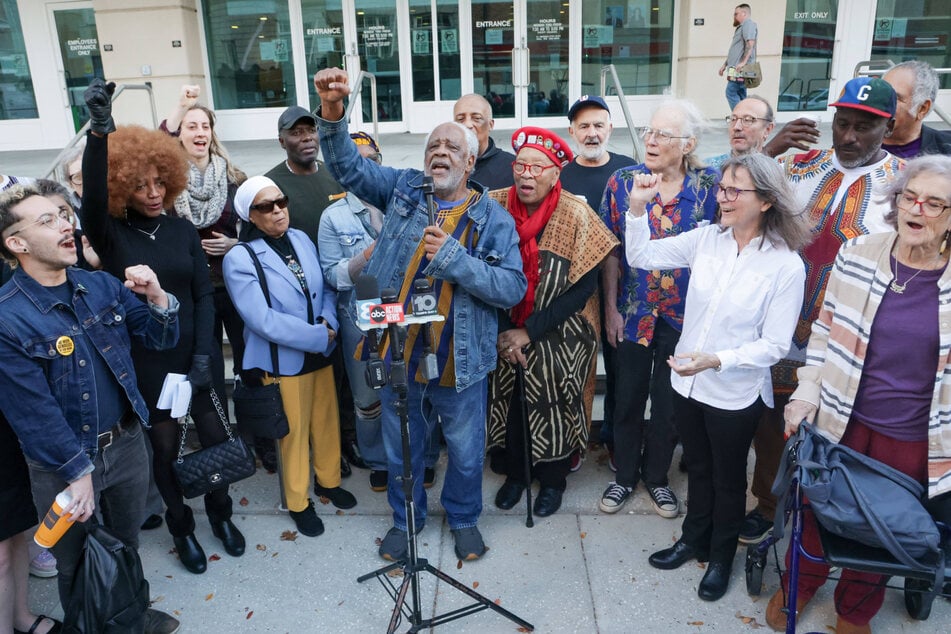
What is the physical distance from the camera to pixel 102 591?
7.97ft

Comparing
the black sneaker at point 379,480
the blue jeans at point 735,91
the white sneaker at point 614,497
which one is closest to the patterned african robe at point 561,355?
the white sneaker at point 614,497

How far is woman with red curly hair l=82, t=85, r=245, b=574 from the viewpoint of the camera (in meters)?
2.95

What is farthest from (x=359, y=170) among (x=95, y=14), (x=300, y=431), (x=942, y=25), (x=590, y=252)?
(x=942, y=25)

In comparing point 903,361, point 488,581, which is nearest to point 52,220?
point 488,581

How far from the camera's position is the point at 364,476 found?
4.17m

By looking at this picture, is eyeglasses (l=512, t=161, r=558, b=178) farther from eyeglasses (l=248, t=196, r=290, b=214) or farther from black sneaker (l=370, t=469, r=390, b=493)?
black sneaker (l=370, t=469, r=390, b=493)

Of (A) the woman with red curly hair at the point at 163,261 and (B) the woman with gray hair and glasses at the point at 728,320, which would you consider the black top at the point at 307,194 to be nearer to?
(A) the woman with red curly hair at the point at 163,261

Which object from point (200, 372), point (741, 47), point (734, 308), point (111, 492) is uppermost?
point (741, 47)

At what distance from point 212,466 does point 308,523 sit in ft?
2.29

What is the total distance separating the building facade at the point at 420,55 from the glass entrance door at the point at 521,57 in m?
0.02

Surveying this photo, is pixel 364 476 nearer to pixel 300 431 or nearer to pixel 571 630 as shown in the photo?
pixel 300 431

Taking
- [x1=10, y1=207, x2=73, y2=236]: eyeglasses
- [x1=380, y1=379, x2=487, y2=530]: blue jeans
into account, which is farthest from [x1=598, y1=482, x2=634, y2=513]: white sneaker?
[x1=10, y1=207, x2=73, y2=236]: eyeglasses

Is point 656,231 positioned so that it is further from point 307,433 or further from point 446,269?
point 307,433

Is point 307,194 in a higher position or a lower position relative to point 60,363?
higher
